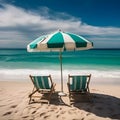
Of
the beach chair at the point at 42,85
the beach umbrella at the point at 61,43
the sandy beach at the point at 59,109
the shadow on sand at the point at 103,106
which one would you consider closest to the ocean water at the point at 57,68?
the shadow on sand at the point at 103,106

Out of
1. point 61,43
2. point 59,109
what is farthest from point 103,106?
point 61,43

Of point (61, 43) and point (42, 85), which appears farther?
point (42, 85)

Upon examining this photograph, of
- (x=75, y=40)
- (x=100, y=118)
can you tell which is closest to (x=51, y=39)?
(x=75, y=40)

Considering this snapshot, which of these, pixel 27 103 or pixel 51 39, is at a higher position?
pixel 51 39

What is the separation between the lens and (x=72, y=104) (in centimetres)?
604

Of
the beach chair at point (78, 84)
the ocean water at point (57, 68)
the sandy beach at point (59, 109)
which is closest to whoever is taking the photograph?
the sandy beach at point (59, 109)

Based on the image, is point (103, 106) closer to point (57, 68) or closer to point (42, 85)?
point (42, 85)

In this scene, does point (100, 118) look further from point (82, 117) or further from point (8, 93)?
point (8, 93)

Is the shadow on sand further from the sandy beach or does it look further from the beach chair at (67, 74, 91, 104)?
the beach chair at (67, 74, 91, 104)

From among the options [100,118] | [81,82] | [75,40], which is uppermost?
[75,40]

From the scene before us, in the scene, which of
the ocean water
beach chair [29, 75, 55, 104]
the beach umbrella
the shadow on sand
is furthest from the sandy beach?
the ocean water

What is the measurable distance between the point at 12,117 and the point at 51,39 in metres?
2.19

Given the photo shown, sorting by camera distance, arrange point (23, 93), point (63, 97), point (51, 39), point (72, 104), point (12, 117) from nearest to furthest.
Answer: point (12, 117) < point (51, 39) < point (72, 104) < point (63, 97) < point (23, 93)

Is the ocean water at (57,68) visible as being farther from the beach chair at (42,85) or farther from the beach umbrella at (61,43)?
the beach umbrella at (61,43)
